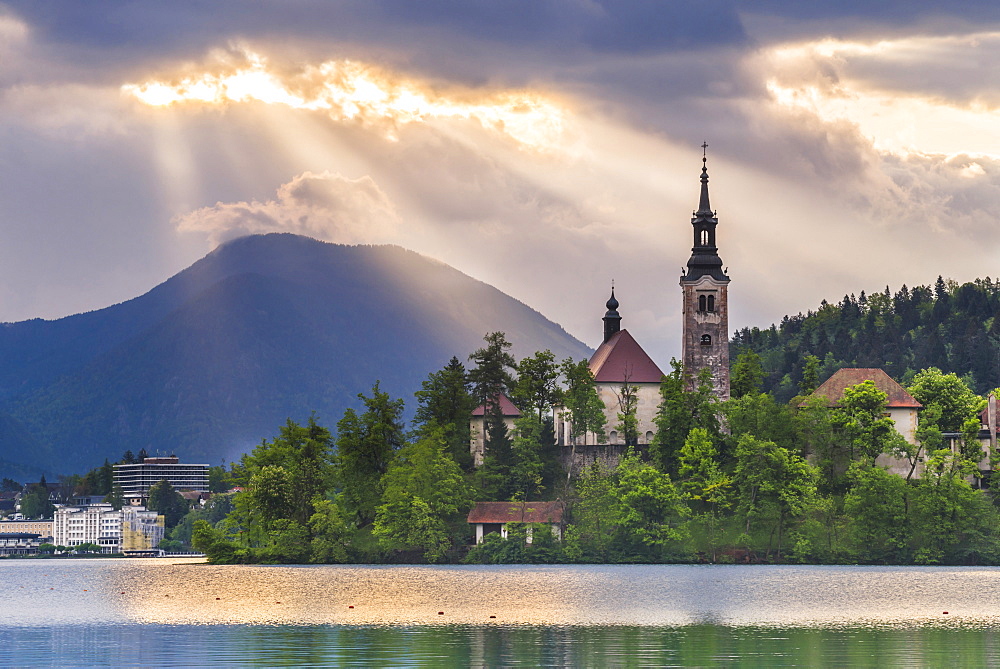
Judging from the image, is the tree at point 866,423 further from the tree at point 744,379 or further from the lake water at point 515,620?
the lake water at point 515,620

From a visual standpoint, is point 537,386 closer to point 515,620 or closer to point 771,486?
point 771,486

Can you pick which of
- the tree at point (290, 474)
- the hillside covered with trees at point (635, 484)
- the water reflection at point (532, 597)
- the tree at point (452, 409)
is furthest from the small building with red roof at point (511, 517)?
the tree at point (290, 474)

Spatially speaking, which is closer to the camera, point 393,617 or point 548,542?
point 393,617

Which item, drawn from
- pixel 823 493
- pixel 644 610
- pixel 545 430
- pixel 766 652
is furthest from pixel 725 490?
pixel 766 652

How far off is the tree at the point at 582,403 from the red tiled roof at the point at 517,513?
26.1 ft

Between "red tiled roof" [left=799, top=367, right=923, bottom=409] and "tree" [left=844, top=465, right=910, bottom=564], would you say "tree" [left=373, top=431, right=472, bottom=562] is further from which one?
"red tiled roof" [left=799, top=367, right=923, bottom=409]

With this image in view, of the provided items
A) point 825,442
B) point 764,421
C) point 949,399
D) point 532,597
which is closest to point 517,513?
point 764,421

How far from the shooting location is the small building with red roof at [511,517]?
11669cm

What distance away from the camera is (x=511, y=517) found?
117125 millimetres

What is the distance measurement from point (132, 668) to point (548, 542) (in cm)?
7433

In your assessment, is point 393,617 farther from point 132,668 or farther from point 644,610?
point 132,668

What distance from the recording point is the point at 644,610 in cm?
6438

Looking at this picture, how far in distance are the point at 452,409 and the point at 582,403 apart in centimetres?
1017

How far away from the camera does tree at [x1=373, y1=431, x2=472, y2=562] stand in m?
115
